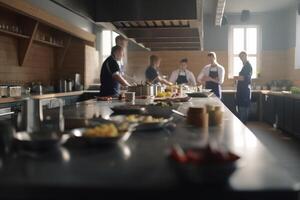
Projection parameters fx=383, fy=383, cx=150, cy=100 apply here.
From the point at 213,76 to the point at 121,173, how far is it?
24.5ft

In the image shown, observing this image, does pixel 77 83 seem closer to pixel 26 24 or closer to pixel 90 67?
pixel 90 67

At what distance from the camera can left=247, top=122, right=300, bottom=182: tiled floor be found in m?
4.99

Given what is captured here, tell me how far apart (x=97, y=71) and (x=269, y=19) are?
5.23 meters

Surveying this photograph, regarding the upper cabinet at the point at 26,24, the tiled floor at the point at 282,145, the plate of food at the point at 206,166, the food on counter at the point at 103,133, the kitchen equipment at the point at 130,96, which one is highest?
the upper cabinet at the point at 26,24

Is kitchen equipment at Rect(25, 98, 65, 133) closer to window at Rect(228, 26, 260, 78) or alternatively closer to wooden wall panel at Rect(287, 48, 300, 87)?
wooden wall panel at Rect(287, 48, 300, 87)

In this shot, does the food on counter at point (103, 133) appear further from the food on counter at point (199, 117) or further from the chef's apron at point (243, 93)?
the chef's apron at point (243, 93)

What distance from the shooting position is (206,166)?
103 centimetres

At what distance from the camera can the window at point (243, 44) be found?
11539 millimetres

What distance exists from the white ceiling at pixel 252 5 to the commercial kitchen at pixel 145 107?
58 millimetres

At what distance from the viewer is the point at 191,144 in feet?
5.34

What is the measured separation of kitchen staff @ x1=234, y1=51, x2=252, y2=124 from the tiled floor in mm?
567

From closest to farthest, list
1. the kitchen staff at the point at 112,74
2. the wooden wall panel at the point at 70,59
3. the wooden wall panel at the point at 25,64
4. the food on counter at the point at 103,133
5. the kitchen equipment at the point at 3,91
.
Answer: the food on counter at the point at 103,133, the kitchen staff at the point at 112,74, the kitchen equipment at the point at 3,91, the wooden wall panel at the point at 25,64, the wooden wall panel at the point at 70,59

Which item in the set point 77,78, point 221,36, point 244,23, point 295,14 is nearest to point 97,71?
point 77,78

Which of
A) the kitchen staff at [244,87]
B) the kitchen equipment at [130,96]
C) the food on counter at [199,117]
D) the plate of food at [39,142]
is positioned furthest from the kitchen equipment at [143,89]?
the kitchen staff at [244,87]
